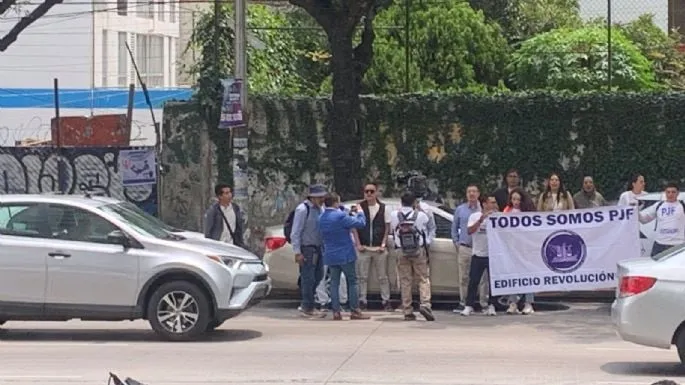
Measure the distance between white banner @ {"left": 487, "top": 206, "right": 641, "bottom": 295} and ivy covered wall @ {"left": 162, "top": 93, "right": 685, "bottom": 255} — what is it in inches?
198

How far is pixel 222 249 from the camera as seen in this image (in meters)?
14.6

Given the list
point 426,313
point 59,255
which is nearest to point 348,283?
point 426,313

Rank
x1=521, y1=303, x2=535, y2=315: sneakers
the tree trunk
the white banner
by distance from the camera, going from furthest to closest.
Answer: the tree trunk → x1=521, y1=303, x2=535, y2=315: sneakers → the white banner

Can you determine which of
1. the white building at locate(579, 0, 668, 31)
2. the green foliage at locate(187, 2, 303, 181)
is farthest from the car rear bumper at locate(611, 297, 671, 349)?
the white building at locate(579, 0, 668, 31)

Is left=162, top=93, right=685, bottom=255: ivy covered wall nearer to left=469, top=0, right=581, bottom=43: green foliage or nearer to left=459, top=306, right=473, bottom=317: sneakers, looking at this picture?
left=459, top=306, right=473, bottom=317: sneakers

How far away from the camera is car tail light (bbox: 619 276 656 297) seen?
11664 millimetres

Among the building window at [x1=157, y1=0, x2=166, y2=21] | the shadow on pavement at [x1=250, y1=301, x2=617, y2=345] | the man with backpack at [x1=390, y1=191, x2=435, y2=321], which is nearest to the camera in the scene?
the shadow on pavement at [x1=250, y1=301, x2=617, y2=345]

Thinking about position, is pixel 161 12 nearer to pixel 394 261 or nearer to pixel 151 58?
pixel 151 58

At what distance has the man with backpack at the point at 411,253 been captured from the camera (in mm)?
15883

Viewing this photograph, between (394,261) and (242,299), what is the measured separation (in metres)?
3.47

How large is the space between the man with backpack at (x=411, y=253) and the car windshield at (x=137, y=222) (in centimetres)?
297

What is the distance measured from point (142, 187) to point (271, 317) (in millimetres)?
6767

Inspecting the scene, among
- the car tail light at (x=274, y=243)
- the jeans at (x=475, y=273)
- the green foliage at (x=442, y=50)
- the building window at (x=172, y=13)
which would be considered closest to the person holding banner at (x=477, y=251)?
the jeans at (x=475, y=273)

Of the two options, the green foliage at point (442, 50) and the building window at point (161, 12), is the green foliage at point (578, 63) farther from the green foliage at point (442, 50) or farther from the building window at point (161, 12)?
the building window at point (161, 12)
